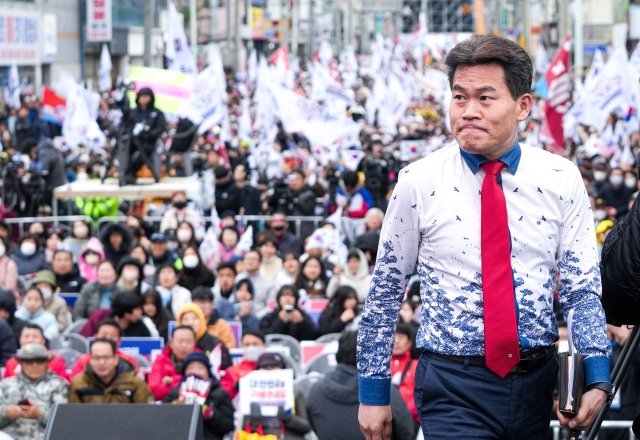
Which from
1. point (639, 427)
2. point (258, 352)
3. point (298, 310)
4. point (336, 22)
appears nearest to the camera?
point (639, 427)

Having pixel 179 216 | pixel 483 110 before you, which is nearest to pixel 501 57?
pixel 483 110

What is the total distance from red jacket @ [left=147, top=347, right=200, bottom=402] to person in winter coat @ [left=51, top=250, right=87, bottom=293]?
12.6 ft

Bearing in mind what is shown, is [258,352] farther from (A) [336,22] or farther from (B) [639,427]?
(A) [336,22]

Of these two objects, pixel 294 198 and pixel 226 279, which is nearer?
pixel 226 279

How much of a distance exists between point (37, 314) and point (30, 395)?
2.55 m

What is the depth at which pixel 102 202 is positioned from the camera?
1450 cm

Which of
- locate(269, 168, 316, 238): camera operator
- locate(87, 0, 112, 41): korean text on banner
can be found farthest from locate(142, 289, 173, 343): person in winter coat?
locate(87, 0, 112, 41): korean text on banner

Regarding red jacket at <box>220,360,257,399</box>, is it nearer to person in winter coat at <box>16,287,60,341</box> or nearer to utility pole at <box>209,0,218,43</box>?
person in winter coat at <box>16,287,60,341</box>

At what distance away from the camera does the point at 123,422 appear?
380cm

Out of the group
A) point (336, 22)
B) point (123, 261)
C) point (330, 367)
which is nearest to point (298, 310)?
point (330, 367)

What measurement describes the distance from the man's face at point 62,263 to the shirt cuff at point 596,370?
348 inches

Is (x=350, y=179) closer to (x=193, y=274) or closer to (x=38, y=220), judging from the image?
(x=193, y=274)

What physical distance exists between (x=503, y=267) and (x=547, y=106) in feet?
43.2

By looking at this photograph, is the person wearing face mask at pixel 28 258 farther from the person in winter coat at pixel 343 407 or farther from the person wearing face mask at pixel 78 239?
the person in winter coat at pixel 343 407
